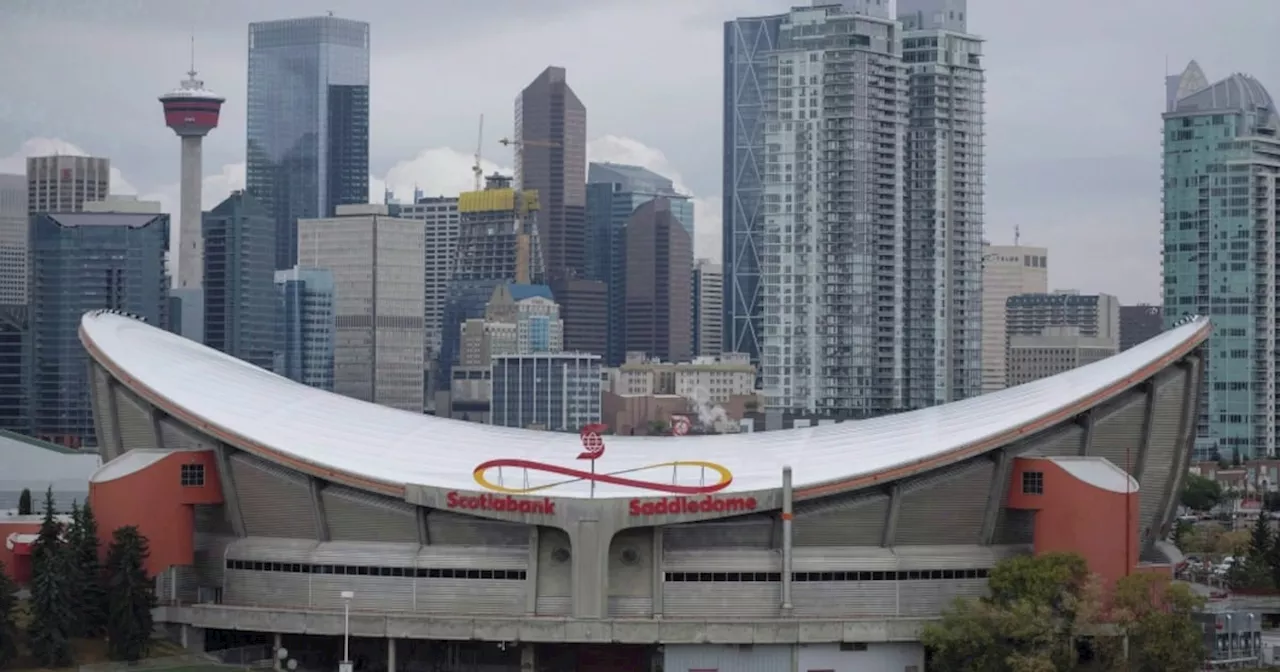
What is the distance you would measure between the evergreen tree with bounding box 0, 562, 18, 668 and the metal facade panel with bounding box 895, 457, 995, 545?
29724 mm

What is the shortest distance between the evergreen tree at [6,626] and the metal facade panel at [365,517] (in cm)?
1120

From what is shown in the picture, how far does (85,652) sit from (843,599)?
1000 inches

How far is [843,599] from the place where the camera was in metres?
81.4

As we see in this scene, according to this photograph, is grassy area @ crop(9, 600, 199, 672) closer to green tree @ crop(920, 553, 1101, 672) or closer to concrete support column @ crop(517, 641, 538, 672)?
concrete support column @ crop(517, 641, 538, 672)

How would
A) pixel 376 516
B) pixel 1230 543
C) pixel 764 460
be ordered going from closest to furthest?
pixel 376 516 → pixel 764 460 → pixel 1230 543

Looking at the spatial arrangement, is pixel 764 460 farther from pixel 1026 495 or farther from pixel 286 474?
pixel 286 474

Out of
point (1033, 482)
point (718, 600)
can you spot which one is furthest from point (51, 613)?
point (1033, 482)

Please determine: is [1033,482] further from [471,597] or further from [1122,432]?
[471,597]

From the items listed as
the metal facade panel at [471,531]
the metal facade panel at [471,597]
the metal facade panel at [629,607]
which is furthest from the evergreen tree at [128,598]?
the metal facade panel at [629,607]

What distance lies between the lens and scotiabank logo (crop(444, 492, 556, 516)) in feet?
263

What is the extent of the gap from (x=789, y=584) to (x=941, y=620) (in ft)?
17.0

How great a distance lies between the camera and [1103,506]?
81.1 metres

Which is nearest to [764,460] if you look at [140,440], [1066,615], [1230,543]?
[1066,615]

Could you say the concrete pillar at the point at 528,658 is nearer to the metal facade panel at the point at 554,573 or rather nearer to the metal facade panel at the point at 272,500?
the metal facade panel at the point at 554,573
